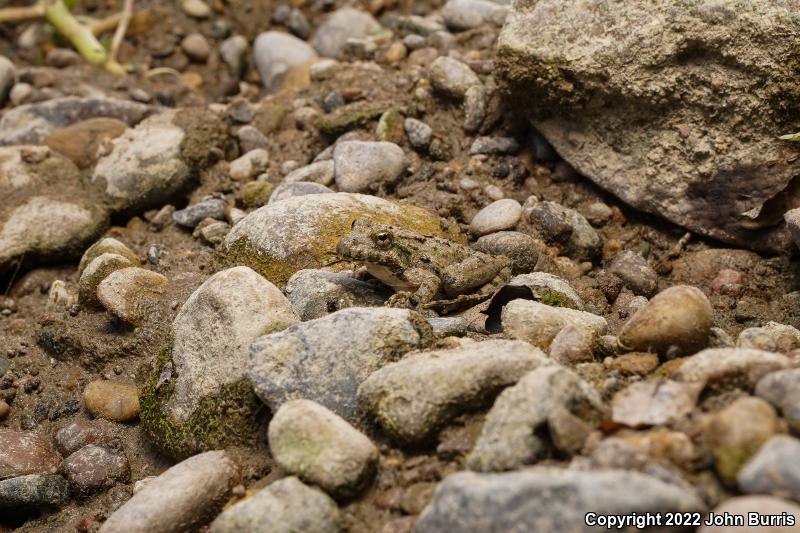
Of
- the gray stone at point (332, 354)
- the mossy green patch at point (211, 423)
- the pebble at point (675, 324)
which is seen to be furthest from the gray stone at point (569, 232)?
the mossy green patch at point (211, 423)

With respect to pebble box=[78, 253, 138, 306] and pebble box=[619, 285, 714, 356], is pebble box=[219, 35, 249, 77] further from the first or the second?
pebble box=[619, 285, 714, 356]

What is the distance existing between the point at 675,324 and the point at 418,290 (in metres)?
1.78

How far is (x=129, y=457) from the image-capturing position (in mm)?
5238

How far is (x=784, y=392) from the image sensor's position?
11.5 ft

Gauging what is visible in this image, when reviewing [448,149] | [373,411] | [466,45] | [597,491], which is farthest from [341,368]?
[466,45]

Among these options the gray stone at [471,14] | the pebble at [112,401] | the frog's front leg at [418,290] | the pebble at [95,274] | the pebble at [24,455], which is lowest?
the pebble at [24,455]

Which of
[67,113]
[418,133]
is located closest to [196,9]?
[67,113]

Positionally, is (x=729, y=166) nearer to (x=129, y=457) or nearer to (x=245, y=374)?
(x=245, y=374)

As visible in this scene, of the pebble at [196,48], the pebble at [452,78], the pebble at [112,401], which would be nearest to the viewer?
the pebble at [112,401]

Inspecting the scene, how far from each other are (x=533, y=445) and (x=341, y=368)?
126 cm

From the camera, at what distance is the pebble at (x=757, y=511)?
3039 millimetres

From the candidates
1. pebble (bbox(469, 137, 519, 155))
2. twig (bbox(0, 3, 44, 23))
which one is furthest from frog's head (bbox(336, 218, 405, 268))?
→ twig (bbox(0, 3, 44, 23))

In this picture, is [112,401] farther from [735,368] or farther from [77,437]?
[735,368]

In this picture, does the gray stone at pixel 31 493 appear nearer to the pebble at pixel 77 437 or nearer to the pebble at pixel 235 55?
the pebble at pixel 77 437
